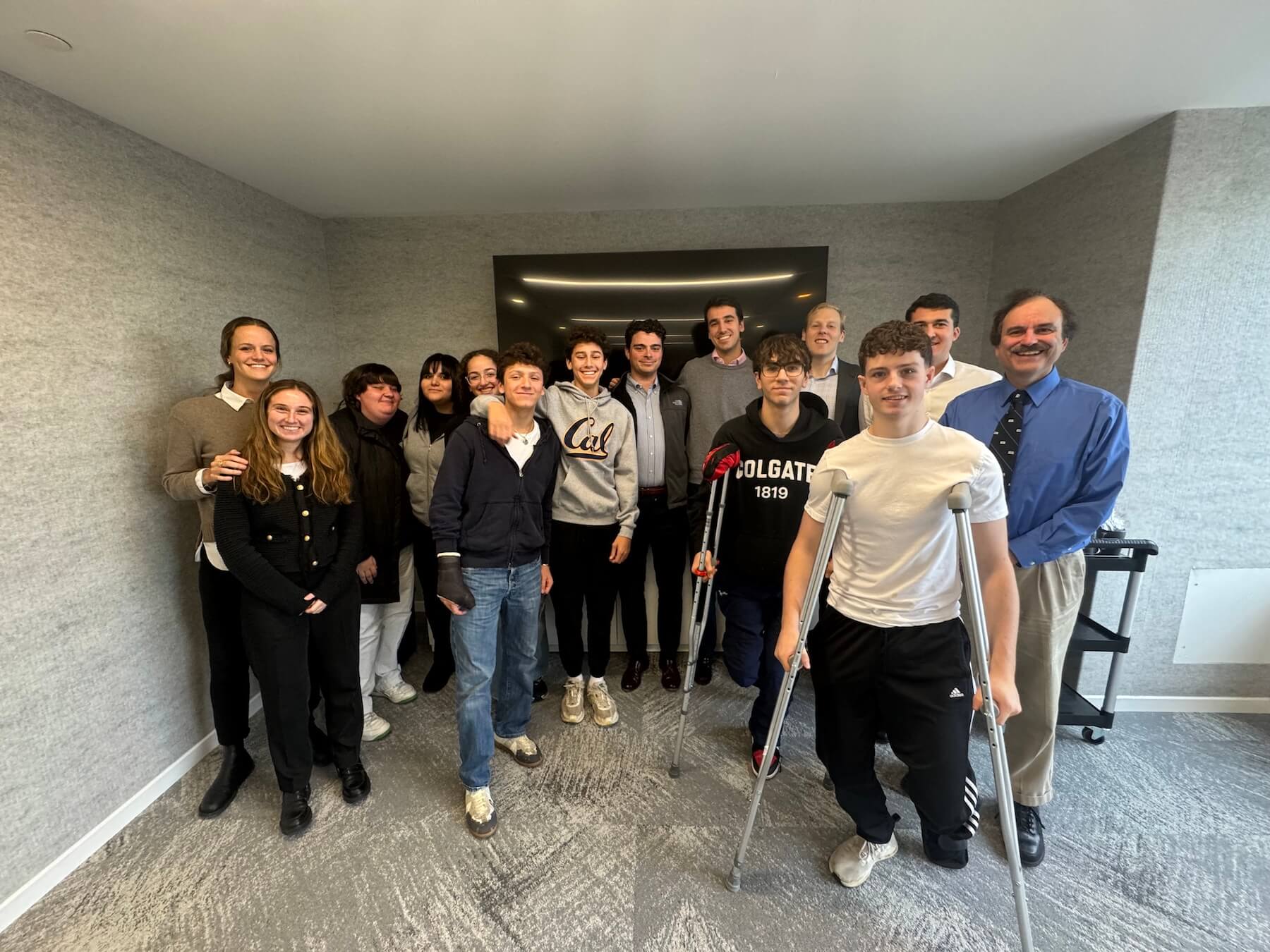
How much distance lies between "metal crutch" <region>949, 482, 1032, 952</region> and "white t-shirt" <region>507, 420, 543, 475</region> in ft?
4.67

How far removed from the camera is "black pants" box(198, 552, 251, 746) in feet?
6.72

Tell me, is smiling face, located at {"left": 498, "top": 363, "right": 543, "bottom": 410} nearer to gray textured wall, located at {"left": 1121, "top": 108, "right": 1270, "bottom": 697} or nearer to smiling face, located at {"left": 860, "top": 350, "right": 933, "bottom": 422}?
smiling face, located at {"left": 860, "top": 350, "right": 933, "bottom": 422}

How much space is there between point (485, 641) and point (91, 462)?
5.27 ft

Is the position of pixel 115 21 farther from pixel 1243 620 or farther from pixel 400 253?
pixel 1243 620

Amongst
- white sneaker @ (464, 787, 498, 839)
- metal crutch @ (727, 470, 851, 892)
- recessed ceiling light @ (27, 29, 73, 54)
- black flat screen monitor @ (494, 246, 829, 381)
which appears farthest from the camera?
black flat screen monitor @ (494, 246, 829, 381)

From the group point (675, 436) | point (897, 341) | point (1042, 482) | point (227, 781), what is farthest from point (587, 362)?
point (227, 781)

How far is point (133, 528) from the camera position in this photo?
2.07 m

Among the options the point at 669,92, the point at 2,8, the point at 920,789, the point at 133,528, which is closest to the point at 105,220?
the point at 2,8

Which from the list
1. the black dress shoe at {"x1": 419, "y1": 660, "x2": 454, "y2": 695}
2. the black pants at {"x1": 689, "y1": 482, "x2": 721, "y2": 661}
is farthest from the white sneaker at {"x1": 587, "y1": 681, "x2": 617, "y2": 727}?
the black dress shoe at {"x1": 419, "y1": 660, "x2": 454, "y2": 695}

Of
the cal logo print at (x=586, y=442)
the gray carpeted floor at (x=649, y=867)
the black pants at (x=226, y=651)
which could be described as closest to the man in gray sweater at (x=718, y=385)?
the cal logo print at (x=586, y=442)

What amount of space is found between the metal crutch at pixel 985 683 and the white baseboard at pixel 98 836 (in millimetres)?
3022

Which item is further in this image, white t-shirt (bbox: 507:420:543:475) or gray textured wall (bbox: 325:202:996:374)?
gray textured wall (bbox: 325:202:996:374)

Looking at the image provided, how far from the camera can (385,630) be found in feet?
8.65

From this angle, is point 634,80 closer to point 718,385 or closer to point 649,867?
point 718,385
